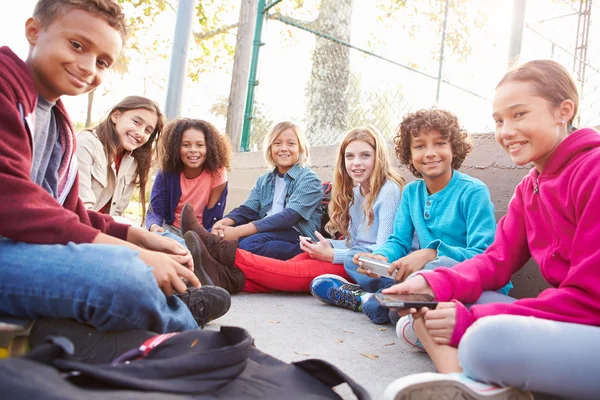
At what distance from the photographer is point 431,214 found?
2.57 m

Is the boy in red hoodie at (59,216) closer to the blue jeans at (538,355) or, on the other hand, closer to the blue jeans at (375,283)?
the blue jeans at (538,355)

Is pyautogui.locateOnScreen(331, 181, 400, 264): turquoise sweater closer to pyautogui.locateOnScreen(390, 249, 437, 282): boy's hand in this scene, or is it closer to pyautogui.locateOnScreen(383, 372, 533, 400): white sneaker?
pyautogui.locateOnScreen(390, 249, 437, 282): boy's hand

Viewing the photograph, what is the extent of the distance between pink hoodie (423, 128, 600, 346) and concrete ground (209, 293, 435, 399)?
34 centimetres

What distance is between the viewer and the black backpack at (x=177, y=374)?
0.88m

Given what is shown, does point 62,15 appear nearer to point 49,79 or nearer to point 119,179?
point 49,79

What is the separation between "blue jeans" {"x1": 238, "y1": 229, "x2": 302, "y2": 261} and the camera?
11.1 feet

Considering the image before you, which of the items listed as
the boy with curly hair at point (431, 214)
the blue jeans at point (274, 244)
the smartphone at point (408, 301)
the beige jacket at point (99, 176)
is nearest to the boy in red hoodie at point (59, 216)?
the smartphone at point (408, 301)

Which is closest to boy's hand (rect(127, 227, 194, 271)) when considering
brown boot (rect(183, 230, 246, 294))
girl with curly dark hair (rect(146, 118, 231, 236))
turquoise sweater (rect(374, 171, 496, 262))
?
brown boot (rect(183, 230, 246, 294))

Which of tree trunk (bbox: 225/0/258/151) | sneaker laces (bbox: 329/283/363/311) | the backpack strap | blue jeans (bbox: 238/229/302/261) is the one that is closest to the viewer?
the backpack strap

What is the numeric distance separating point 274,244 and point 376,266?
123cm

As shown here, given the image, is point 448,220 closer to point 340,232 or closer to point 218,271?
point 340,232

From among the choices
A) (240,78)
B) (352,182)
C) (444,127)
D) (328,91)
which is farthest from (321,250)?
(240,78)

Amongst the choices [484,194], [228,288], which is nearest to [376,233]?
[484,194]

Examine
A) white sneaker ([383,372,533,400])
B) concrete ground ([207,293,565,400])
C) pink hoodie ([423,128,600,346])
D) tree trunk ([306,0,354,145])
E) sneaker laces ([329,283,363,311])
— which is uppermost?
tree trunk ([306,0,354,145])
